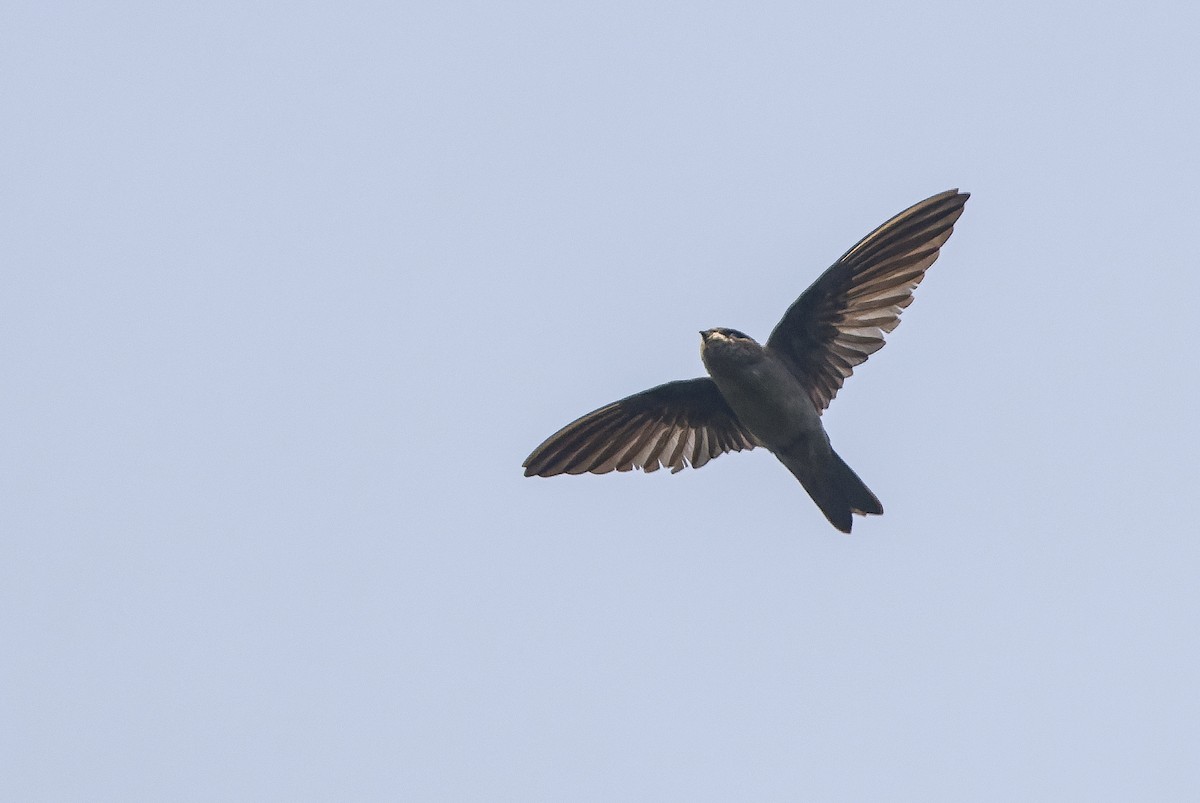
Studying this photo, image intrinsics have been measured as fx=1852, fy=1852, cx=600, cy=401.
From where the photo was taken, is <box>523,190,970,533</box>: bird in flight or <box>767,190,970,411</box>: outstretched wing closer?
<box>523,190,970,533</box>: bird in flight

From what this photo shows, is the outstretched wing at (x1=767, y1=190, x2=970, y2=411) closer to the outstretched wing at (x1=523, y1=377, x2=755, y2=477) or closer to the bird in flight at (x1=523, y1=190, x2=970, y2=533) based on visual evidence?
the bird in flight at (x1=523, y1=190, x2=970, y2=533)

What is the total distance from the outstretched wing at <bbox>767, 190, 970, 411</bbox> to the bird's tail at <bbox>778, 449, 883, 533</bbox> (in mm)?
724

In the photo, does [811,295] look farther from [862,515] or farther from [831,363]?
[862,515]

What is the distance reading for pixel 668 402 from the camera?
16062 mm

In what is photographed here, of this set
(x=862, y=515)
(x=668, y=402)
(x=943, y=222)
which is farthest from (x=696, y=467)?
(x=943, y=222)

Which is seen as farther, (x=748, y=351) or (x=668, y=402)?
(x=668, y=402)

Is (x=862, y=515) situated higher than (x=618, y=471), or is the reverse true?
(x=618, y=471)

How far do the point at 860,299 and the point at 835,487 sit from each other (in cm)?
163

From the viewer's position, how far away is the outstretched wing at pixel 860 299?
15.2 meters

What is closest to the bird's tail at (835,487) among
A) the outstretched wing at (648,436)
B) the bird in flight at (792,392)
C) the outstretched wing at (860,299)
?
the bird in flight at (792,392)

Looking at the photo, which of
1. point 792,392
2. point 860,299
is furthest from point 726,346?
point 860,299

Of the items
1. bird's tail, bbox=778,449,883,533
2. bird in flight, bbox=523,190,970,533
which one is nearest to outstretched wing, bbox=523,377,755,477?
bird in flight, bbox=523,190,970,533

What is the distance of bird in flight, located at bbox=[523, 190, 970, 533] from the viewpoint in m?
15.0

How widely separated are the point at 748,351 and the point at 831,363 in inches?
44.7
